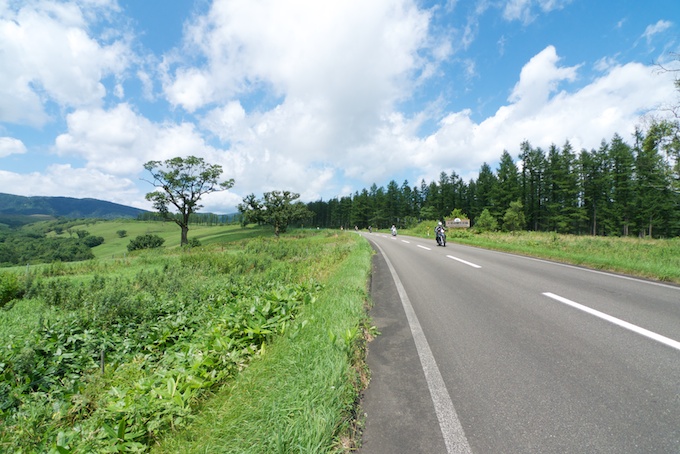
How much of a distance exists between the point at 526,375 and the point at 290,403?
2555mm

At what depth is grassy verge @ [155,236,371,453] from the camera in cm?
197

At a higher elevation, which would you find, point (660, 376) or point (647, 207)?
point (647, 207)

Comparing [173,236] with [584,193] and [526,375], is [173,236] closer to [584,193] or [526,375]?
[526,375]

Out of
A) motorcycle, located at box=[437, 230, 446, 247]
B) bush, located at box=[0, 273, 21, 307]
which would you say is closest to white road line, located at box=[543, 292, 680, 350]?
motorcycle, located at box=[437, 230, 446, 247]

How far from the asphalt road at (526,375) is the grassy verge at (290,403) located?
31cm

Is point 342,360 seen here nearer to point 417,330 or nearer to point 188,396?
point 188,396

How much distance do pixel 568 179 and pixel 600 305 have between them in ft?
177

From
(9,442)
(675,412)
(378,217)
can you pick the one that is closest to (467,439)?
(675,412)

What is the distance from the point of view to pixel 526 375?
9.55ft

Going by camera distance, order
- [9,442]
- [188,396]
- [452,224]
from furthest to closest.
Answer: [452,224] < [9,442] < [188,396]

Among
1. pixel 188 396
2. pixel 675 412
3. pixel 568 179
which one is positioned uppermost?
pixel 568 179

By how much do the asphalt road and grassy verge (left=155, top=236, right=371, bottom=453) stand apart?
1.03ft

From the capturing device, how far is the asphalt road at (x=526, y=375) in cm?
207

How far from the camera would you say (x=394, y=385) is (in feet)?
9.46
